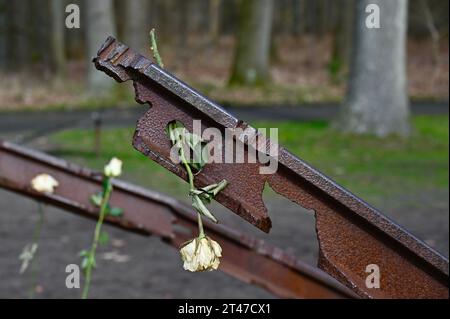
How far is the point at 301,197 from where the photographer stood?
228cm

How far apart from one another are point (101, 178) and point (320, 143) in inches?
539

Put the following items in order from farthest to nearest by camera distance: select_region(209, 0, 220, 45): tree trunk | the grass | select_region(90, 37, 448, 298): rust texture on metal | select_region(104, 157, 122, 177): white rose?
1. select_region(209, 0, 220, 45): tree trunk
2. the grass
3. select_region(104, 157, 122, 177): white rose
4. select_region(90, 37, 448, 298): rust texture on metal

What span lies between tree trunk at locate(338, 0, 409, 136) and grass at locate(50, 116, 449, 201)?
359mm

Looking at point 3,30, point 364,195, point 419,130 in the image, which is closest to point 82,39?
point 3,30

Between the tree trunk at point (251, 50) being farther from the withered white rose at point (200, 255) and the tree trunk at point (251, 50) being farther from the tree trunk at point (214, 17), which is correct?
the withered white rose at point (200, 255)

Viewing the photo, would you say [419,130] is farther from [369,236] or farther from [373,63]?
[369,236]

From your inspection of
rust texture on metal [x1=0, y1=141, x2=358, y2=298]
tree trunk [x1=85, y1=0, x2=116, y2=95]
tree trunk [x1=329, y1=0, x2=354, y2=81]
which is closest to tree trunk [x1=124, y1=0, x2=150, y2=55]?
tree trunk [x1=85, y1=0, x2=116, y2=95]

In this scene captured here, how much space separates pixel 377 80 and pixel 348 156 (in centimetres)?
286

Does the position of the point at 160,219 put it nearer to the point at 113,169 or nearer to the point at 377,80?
the point at 113,169

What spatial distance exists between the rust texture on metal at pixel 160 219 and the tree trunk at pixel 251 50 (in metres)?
25.5

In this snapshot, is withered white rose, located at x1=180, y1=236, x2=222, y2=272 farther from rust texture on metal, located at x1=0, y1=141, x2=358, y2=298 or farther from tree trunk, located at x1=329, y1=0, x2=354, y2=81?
tree trunk, located at x1=329, y1=0, x2=354, y2=81

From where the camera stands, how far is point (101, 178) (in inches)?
161

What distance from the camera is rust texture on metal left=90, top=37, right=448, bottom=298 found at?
6.98 ft
